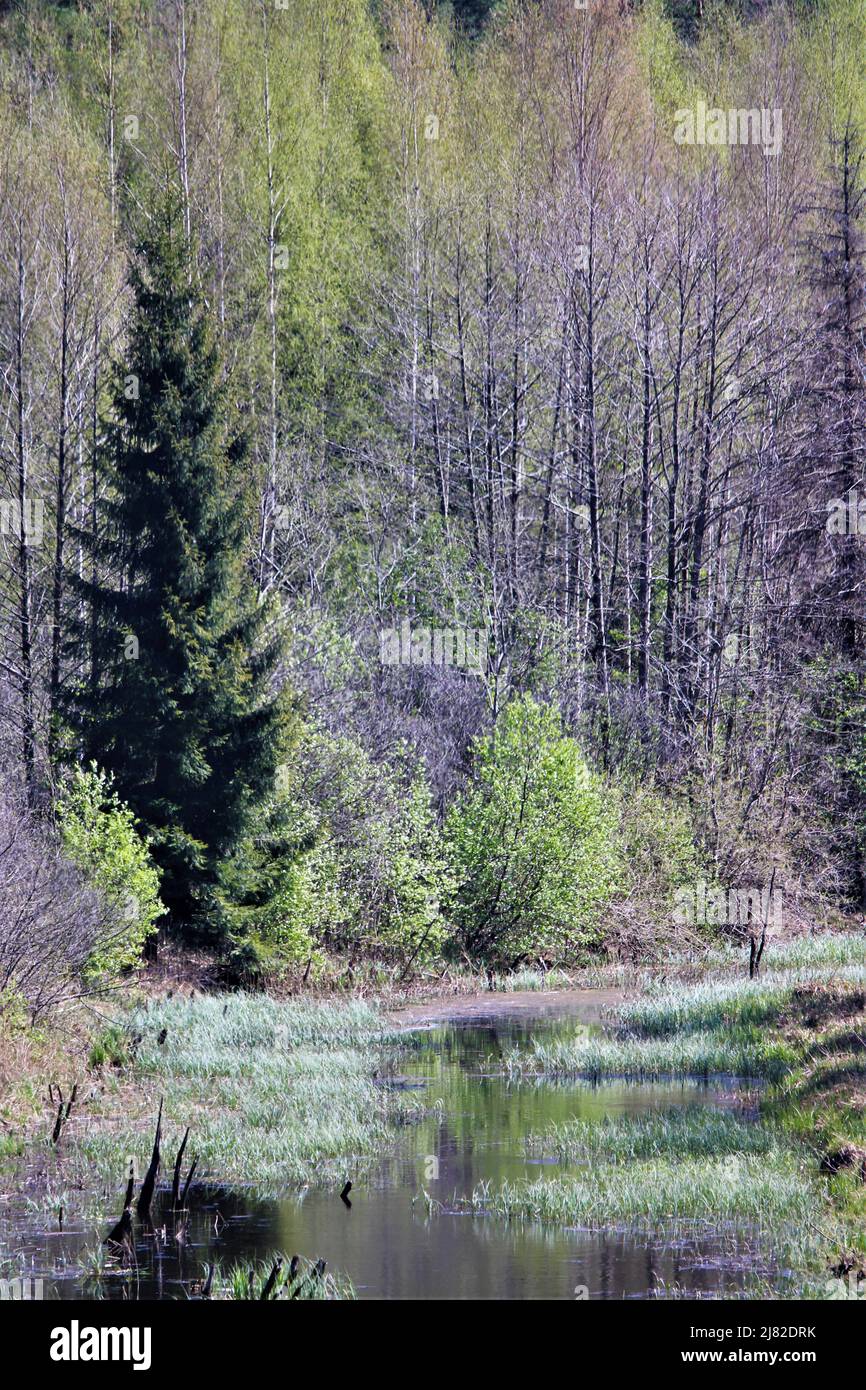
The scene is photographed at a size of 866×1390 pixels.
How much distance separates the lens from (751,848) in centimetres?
3259

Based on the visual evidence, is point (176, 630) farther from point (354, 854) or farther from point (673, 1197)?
point (673, 1197)

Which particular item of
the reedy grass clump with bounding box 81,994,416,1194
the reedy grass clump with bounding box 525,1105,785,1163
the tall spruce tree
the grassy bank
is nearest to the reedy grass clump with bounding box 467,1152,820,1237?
the grassy bank

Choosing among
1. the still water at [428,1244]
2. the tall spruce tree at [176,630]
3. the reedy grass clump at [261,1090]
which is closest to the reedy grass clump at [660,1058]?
the reedy grass clump at [261,1090]

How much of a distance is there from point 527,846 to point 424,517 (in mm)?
13409

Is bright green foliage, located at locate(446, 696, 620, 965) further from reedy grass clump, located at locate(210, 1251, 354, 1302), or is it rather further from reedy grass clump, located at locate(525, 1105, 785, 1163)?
reedy grass clump, located at locate(210, 1251, 354, 1302)

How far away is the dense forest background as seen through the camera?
25391 millimetres

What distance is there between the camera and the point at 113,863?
73.5ft

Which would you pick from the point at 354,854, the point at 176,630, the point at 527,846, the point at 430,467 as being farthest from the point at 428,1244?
the point at 430,467

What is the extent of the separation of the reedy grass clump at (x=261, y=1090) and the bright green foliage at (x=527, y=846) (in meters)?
5.93

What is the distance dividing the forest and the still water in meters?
0.93

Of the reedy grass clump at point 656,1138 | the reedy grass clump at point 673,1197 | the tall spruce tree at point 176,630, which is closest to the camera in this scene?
the reedy grass clump at point 673,1197

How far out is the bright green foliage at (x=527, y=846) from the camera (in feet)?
94.4

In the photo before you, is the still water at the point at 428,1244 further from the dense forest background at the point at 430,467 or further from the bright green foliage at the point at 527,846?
the bright green foliage at the point at 527,846

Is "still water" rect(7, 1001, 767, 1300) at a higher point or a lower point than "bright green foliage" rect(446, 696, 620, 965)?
lower
